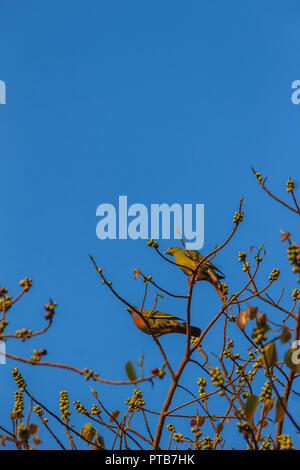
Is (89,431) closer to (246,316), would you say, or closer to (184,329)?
(184,329)

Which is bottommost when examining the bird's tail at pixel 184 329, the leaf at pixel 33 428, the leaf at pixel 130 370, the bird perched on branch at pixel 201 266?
the leaf at pixel 33 428

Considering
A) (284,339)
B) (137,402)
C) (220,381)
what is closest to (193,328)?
(137,402)

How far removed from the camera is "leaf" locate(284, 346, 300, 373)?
2.65 meters

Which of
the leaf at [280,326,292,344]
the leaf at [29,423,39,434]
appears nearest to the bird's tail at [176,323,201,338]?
the leaf at [280,326,292,344]

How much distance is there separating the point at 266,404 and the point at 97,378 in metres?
1.24

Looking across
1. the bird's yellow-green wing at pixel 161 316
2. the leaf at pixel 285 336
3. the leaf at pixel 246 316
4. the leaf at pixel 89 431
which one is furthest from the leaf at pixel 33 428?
the bird's yellow-green wing at pixel 161 316

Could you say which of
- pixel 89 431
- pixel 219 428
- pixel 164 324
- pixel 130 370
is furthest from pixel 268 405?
pixel 89 431

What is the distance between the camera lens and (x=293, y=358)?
2662 millimetres

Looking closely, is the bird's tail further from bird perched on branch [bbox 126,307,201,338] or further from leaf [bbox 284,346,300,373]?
leaf [bbox 284,346,300,373]

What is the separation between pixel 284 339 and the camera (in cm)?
254

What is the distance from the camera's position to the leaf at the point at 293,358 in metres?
2.65

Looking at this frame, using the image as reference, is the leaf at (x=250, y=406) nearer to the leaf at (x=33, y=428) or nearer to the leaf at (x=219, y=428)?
the leaf at (x=219, y=428)
